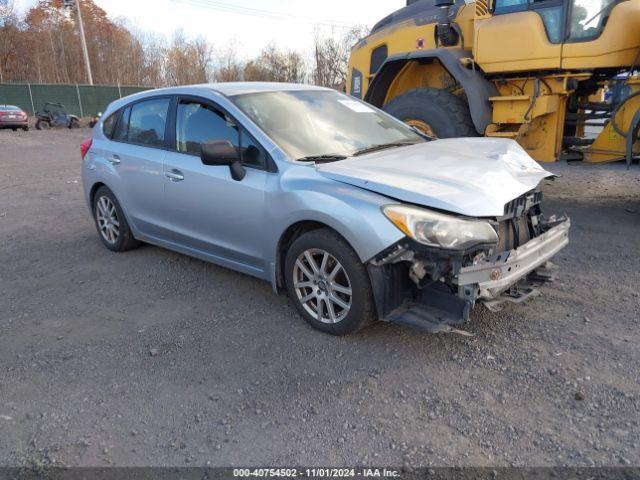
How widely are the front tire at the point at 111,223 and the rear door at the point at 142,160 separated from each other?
212 millimetres

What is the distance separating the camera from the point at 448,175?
3520 mm

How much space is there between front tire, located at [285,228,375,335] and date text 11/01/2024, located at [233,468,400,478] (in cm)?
114

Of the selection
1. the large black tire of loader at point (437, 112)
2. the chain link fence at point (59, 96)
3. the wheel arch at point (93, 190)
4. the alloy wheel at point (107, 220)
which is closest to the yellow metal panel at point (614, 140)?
the large black tire of loader at point (437, 112)

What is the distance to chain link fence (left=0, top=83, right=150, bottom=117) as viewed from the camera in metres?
33.5

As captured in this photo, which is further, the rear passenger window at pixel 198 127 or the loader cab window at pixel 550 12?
the loader cab window at pixel 550 12

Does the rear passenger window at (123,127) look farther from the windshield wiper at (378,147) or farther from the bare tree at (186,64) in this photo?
the bare tree at (186,64)

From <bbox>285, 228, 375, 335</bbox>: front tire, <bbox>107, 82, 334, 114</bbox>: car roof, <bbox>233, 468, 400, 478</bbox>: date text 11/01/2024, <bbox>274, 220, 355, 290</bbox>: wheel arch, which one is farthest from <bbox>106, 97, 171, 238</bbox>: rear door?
<bbox>233, 468, 400, 478</bbox>: date text 11/01/2024

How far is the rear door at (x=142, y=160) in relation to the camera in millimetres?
4902

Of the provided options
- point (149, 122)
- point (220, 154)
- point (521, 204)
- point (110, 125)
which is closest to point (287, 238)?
point (220, 154)

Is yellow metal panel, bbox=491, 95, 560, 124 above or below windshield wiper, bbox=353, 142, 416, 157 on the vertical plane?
above

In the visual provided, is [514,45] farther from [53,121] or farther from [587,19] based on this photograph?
[53,121]

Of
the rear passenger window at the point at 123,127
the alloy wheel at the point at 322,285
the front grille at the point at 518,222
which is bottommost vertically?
the alloy wheel at the point at 322,285

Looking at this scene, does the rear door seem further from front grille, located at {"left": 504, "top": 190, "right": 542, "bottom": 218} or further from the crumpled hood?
front grille, located at {"left": 504, "top": 190, "right": 542, "bottom": 218}

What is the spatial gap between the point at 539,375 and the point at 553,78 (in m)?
4.77
